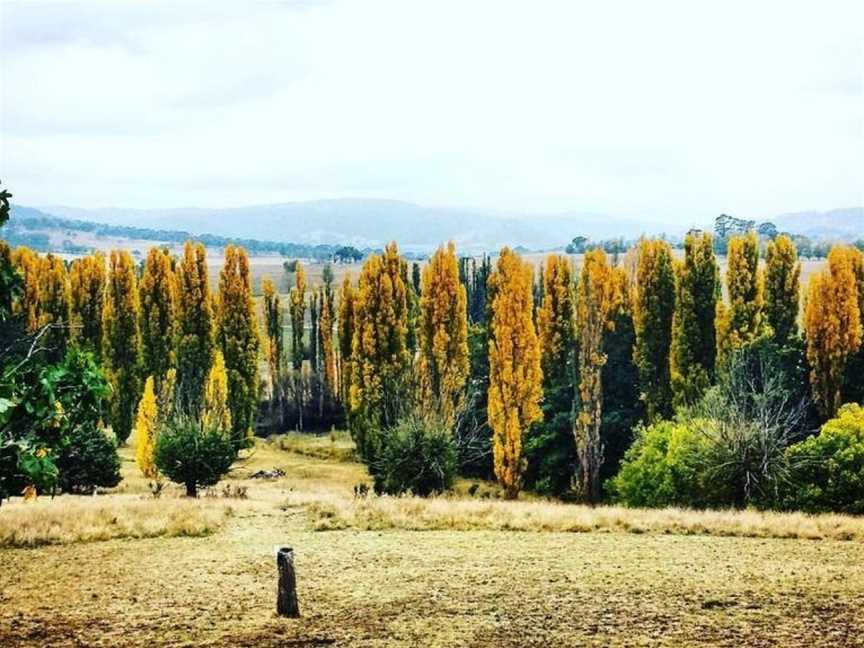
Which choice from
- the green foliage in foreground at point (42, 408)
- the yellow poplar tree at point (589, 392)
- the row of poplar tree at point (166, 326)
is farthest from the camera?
A: the row of poplar tree at point (166, 326)

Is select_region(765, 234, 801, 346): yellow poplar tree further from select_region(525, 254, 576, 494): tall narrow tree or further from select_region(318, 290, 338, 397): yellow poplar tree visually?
select_region(318, 290, 338, 397): yellow poplar tree

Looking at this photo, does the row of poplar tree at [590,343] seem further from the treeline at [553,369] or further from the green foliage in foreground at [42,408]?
the green foliage in foreground at [42,408]

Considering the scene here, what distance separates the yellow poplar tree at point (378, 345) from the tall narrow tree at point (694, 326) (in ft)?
43.5

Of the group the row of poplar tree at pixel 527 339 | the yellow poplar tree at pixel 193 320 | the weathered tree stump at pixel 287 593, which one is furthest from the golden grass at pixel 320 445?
the weathered tree stump at pixel 287 593

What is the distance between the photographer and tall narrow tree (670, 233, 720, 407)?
142 feet

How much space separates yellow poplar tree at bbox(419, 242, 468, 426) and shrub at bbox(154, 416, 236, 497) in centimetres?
1311

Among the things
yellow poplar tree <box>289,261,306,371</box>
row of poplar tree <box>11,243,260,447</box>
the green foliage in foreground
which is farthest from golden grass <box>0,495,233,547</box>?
yellow poplar tree <box>289,261,306,371</box>

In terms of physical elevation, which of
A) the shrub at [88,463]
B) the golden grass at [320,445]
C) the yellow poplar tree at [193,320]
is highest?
the yellow poplar tree at [193,320]

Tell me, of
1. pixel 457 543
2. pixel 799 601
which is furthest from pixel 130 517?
pixel 799 601

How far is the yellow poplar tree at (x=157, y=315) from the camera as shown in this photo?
54406mm

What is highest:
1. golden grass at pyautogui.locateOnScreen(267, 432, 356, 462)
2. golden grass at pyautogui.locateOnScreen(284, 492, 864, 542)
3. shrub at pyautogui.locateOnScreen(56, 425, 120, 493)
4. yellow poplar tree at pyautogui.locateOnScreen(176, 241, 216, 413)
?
yellow poplar tree at pyautogui.locateOnScreen(176, 241, 216, 413)

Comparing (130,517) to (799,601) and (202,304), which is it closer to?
(799,601)

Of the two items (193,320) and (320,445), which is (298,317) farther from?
(193,320)

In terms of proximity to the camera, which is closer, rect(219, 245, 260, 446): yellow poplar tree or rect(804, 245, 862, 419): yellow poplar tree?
rect(804, 245, 862, 419): yellow poplar tree
